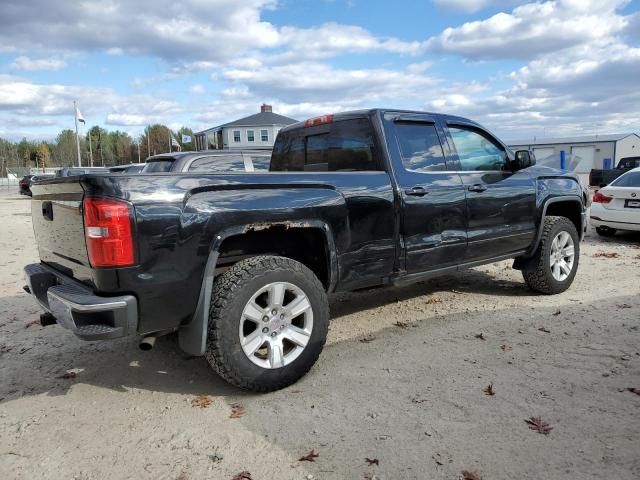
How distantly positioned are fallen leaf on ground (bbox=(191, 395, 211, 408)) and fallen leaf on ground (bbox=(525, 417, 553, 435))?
2.05m

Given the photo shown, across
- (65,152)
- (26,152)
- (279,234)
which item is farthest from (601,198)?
(26,152)

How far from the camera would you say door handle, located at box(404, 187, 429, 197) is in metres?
4.31

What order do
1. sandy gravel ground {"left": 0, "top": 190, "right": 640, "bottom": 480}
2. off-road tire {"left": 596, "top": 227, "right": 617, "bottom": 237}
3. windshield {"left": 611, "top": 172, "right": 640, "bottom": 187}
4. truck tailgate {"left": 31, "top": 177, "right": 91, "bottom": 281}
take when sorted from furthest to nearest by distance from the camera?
off-road tire {"left": 596, "top": 227, "right": 617, "bottom": 237}, windshield {"left": 611, "top": 172, "right": 640, "bottom": 187}, truck tailgate {"left": 31, "top": 177, "right": 91, "bottom": 281}, sandy gravel ground {"left": 0, "top": 190, "right": 640, "bottom": 480}

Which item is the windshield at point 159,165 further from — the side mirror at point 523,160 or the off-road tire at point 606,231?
the off-road tire at point 606,231

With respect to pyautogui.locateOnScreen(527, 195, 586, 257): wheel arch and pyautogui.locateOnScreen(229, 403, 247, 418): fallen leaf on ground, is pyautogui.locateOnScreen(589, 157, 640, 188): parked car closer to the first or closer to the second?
pyautogui.locateOnScreen(527, 195, 586, 257): wheel arch

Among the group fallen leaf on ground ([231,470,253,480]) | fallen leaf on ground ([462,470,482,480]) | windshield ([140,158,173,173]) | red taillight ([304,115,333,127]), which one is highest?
red taillight ([304,115,333,127])

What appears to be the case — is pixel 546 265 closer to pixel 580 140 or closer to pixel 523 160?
pixel 523 160

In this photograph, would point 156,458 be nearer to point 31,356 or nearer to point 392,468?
point 392,468

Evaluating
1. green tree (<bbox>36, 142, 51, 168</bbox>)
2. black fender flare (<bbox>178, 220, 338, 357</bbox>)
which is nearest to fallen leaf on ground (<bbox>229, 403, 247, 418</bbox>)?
black fender flare (<bbox>178, 220, 338, 357</bbox>)

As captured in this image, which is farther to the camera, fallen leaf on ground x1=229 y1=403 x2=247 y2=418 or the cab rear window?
the cab rear window

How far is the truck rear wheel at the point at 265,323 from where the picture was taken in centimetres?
331

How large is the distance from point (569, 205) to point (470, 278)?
1527mm

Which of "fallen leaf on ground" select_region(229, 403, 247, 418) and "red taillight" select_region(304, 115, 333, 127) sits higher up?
"red taillight" select_region(304, 115, 333, 127)

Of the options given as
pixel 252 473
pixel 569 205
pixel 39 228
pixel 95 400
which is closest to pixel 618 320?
pixel 569 205
